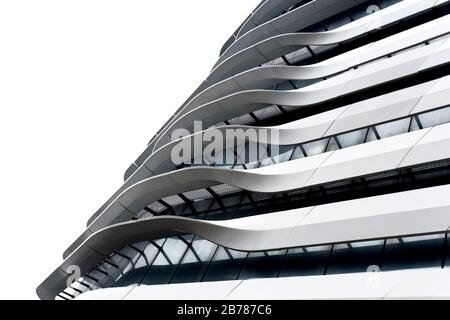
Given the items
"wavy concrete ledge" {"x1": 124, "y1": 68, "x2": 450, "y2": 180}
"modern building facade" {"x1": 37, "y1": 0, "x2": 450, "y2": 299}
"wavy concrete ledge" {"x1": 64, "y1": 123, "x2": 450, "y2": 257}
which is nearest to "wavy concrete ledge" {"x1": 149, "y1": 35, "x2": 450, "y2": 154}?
"modern building facade" {"x1": 37, "y1": 0, "x2": 450, "y2": 299}

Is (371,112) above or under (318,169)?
above

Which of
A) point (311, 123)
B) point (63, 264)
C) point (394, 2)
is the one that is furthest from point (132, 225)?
point (394, 2)

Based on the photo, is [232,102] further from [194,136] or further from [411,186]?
[411,186]

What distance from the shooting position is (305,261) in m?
13.9

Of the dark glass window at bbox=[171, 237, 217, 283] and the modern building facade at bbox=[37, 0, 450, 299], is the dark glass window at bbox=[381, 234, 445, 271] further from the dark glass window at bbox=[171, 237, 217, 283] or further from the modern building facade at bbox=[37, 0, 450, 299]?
the dark glass window at bbox=[171, 237, 217, 283]

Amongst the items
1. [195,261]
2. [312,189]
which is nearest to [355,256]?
[312,189]

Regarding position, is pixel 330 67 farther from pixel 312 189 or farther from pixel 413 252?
pixel 413 252

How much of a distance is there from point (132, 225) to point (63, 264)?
5467 mm

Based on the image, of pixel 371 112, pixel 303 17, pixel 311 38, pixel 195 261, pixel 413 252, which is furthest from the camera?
pixel 303 17

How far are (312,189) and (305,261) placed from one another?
3.04m

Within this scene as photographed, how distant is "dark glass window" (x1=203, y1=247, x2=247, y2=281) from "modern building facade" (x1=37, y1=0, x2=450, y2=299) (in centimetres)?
5

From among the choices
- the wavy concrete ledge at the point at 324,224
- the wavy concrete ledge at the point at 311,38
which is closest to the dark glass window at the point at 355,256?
the wavy concrete ledge at the point at 324,224

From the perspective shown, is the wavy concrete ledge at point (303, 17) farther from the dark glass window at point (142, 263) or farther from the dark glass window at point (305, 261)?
the dark glass window at point (305, 261)

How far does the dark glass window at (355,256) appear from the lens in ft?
41.4
